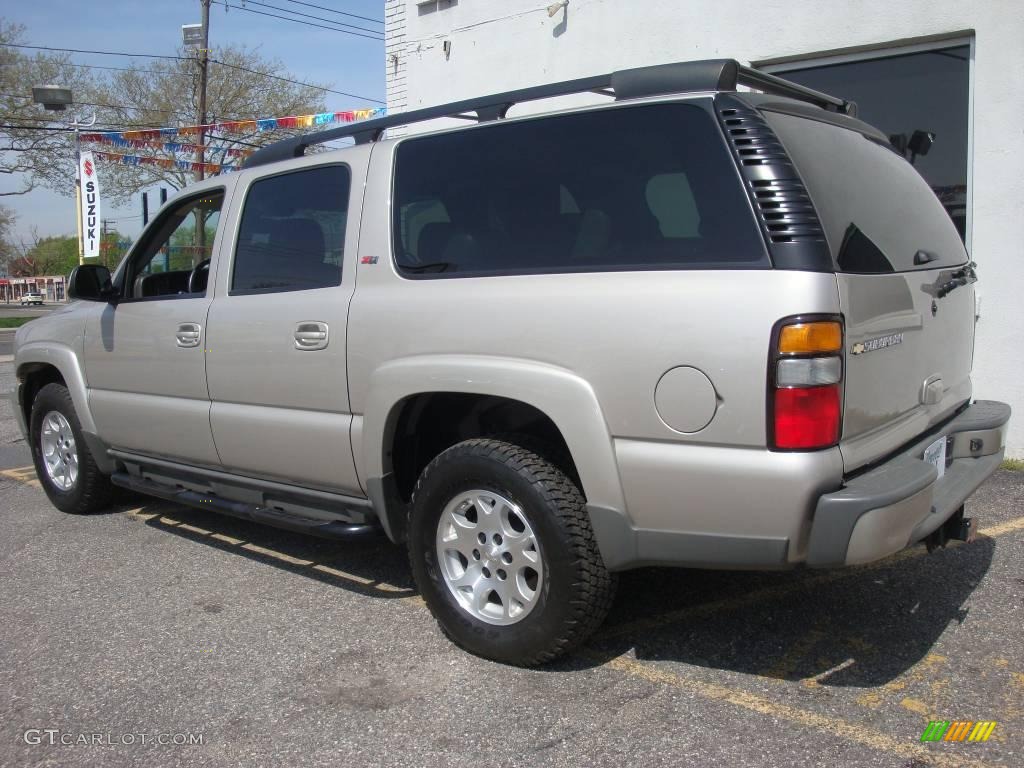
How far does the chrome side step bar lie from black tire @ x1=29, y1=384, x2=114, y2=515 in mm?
467

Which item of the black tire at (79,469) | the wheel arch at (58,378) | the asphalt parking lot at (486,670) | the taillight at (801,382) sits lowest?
the asphalt parking lot at (486,670)

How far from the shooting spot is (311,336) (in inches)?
150

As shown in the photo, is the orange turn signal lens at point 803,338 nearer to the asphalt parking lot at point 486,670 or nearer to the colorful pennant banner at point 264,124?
the asphalt parking lot at point 486,670

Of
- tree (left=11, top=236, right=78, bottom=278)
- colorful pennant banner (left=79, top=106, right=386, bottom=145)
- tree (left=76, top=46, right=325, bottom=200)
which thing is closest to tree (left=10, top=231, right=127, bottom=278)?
tree (left=11, top=236, right=78, bottom=278)

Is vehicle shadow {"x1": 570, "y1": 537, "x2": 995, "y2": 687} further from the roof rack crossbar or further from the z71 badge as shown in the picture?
the roof rack crossbar

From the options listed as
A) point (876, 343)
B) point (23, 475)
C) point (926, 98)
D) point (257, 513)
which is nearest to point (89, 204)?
point (23, 475)

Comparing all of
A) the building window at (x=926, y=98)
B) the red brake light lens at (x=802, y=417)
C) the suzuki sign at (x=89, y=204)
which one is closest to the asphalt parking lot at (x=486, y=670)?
the red brake light lens at (x=802, y=417)

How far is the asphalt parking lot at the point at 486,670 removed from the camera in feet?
9.27

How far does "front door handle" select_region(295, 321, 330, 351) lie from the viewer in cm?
378

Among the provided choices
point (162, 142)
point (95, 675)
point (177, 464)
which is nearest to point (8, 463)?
point (177, 464)

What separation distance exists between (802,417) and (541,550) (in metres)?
1.00

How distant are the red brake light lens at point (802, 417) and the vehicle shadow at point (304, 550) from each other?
6.31 ft

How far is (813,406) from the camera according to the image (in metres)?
2.64

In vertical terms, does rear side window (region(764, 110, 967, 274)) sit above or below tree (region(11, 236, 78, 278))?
below
